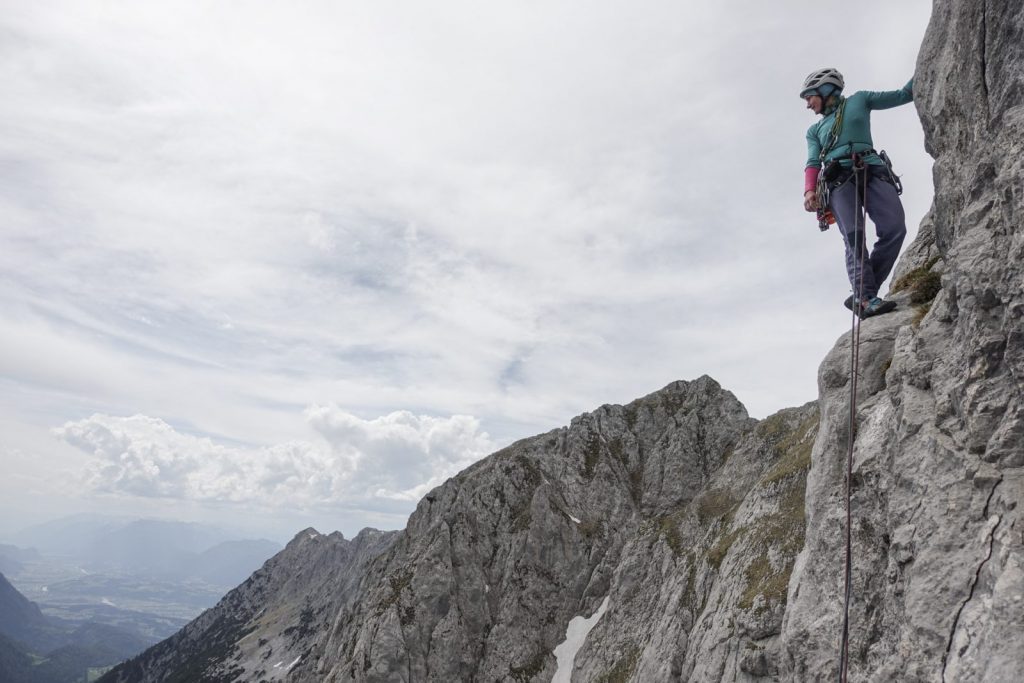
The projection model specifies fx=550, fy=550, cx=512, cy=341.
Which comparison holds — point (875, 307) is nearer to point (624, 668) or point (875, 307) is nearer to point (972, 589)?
point (972, 589)

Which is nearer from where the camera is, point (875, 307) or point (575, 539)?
point (875, 307)

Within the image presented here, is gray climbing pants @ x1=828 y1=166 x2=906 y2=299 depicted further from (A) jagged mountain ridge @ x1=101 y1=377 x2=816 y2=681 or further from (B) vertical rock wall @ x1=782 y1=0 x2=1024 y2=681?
(A) jagged mountain ridge @ x1=101 y1=377 x2=816 y2=681

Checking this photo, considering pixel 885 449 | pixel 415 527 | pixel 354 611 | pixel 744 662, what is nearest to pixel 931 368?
pixel 885 449

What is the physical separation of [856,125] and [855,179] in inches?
64.4

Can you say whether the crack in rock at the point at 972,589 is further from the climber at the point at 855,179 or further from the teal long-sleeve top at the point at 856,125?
the teal long-sleeve top at the point at 856,125

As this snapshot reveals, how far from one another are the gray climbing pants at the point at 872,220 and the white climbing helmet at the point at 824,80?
112 inches

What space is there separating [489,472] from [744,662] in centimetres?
8039

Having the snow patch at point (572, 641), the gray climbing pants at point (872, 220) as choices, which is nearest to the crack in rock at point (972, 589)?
the gray climbing pants at point (872, 220)

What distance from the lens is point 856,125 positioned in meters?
15.9

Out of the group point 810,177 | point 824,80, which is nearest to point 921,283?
point 810,177

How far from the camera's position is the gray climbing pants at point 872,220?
15547mm

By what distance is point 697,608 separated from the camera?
55625 millimetres

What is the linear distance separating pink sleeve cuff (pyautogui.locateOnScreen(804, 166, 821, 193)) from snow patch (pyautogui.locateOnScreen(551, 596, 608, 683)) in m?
80.4

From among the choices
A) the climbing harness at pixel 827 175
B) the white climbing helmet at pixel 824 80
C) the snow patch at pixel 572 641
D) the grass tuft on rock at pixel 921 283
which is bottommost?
the snow patch at pixel 572 641
